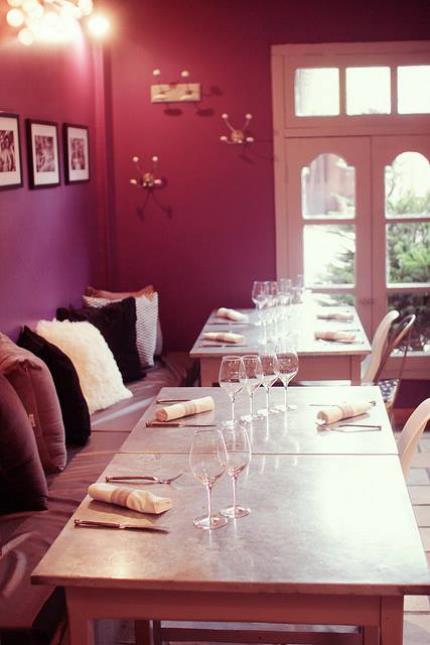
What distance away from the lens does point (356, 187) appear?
598 cm

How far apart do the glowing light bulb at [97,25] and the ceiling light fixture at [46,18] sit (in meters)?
0.10

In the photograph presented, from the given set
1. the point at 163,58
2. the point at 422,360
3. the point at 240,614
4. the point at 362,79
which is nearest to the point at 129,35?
the point at 163,58

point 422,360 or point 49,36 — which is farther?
point 422,360

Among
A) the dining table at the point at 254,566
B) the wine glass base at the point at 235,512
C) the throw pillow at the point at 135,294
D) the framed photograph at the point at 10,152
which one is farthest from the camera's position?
the throw pillow at the point at 135,294

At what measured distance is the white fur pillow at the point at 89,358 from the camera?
4508mm

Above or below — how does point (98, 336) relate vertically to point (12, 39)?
below

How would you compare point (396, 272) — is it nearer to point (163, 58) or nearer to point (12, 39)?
point (163, 58)

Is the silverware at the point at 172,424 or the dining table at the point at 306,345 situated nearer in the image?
the silverware at the point at 172,424

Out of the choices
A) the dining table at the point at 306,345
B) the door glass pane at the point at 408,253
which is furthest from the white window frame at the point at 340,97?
the dining table at the point at 306,345

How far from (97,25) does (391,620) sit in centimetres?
426

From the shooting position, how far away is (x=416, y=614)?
139 inches

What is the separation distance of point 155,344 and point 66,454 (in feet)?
6.04

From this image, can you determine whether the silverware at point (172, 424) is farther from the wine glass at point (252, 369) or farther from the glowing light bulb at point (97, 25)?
the glowing light bulb at point (97, 25)

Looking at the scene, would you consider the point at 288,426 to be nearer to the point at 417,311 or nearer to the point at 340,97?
the point at 417,311
